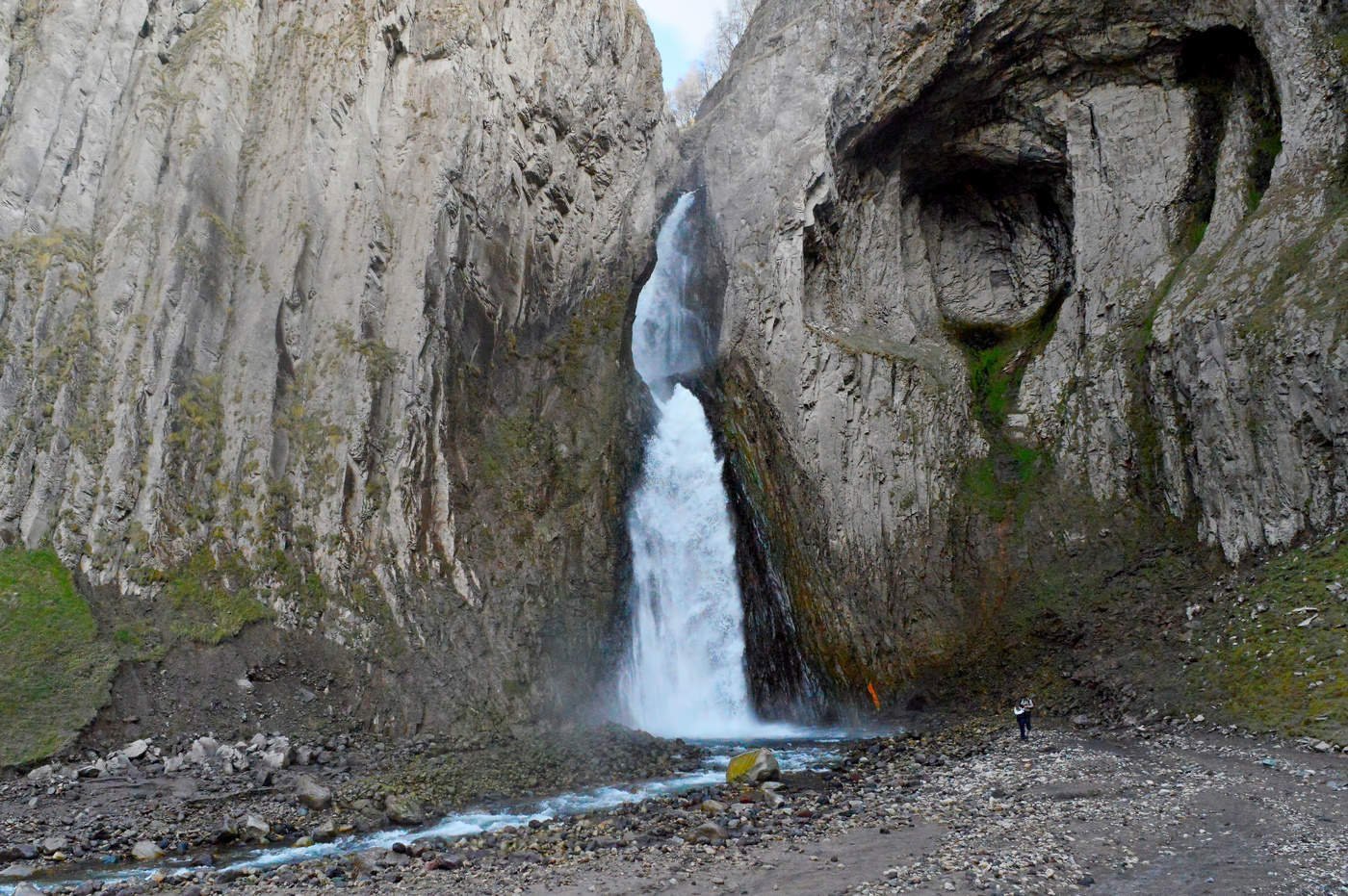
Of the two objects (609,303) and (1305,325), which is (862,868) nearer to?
(1305,325)

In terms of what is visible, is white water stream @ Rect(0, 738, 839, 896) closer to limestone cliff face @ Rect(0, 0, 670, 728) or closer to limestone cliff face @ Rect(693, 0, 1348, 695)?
limestone cliff face @ Rect(0, 0, 670, 728)

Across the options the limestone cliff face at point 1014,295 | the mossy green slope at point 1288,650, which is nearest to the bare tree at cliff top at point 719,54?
the limestone cliff face at point 1014,295

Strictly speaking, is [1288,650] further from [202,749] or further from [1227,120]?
[202,749]

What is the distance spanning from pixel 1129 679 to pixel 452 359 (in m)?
18.2

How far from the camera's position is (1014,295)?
27703 millimetres

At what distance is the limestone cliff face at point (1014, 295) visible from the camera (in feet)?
59.5

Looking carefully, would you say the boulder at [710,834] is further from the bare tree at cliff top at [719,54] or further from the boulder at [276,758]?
the bare tree at cliff top at [719,54]

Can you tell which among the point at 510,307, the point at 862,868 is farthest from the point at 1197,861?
the point at 510,307

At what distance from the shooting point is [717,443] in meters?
25.2

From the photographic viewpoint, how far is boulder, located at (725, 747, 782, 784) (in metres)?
13.8

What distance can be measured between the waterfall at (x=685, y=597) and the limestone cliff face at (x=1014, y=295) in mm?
1455

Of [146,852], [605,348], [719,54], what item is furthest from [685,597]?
[719,54]

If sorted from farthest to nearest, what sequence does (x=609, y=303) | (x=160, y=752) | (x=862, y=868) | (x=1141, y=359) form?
1. (x=609, y=303)
2. (x=1141, y=359)
3. (x=160, y=752)
4. (x=862, y=868)

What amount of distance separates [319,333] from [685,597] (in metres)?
12.5
